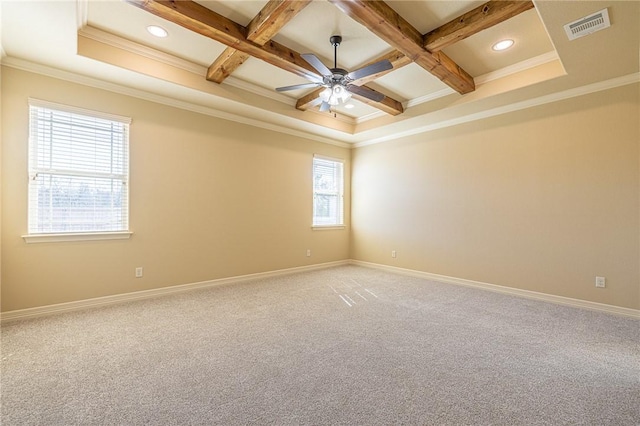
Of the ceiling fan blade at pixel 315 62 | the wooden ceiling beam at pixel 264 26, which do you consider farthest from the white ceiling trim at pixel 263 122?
the ceiling fan blade at pixel 315 62

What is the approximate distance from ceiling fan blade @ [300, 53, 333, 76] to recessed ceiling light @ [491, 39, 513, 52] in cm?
184

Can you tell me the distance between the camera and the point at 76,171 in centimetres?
336

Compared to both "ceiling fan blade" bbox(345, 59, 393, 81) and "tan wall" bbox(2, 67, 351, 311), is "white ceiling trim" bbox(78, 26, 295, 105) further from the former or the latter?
"ceiling fan blade" bbox(345, 59, 393, 81)

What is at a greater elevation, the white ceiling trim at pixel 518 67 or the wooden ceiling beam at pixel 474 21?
→ the white ceiling trim at pixel 518 67

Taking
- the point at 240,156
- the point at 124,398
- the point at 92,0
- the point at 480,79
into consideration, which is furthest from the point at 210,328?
the point at 480,79

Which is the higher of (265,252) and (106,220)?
(106,220)

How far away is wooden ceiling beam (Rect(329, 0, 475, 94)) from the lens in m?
2.38

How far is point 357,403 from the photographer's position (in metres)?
1.76

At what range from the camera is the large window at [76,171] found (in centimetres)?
317

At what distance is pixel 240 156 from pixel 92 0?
97.4 inches

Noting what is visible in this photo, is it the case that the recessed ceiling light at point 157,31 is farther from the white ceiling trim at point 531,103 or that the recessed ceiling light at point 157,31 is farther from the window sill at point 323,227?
the white ceiling trim at point 531,103

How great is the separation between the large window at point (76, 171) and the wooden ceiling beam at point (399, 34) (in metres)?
3.09

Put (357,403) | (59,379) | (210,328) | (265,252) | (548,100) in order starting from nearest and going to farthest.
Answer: (357,403) < (59,379) < (210,328) < (548,100) < (265,252)

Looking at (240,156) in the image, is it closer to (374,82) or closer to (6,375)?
(374,82)
